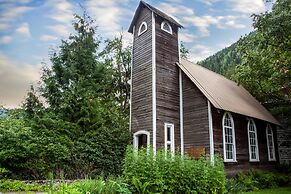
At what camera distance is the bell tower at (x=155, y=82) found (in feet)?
44.0

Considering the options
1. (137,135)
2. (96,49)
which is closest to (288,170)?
(137,135)

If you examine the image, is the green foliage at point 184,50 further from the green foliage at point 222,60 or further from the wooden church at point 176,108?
the wooden church at point 176,108

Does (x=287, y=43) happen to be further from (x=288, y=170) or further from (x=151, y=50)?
(x=288, y=170)

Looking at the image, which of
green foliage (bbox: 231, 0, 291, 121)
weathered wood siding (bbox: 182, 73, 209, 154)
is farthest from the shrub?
green foliage (bbox: 231, 0, 291, 121)

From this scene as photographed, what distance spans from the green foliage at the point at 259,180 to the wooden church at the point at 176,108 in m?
0.62

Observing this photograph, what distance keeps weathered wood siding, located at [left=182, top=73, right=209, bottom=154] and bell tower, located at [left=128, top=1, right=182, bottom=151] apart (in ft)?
1.55

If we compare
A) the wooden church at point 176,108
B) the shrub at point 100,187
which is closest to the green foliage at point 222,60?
the wooden church at point 176,108

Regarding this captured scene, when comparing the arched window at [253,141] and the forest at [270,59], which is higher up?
the forest at [270,59]

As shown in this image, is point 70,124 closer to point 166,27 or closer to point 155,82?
point 155,82

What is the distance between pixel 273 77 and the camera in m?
16.1

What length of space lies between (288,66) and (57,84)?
13.7 meters

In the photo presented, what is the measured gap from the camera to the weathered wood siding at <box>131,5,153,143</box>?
13.8 m

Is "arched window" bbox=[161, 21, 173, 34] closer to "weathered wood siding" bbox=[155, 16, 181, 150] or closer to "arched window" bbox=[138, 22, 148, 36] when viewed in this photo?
"weathered wood siding" bbox=[155, 16, 181, 150]

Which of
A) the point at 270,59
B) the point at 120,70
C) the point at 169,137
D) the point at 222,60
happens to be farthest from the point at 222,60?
the point at 169,137
